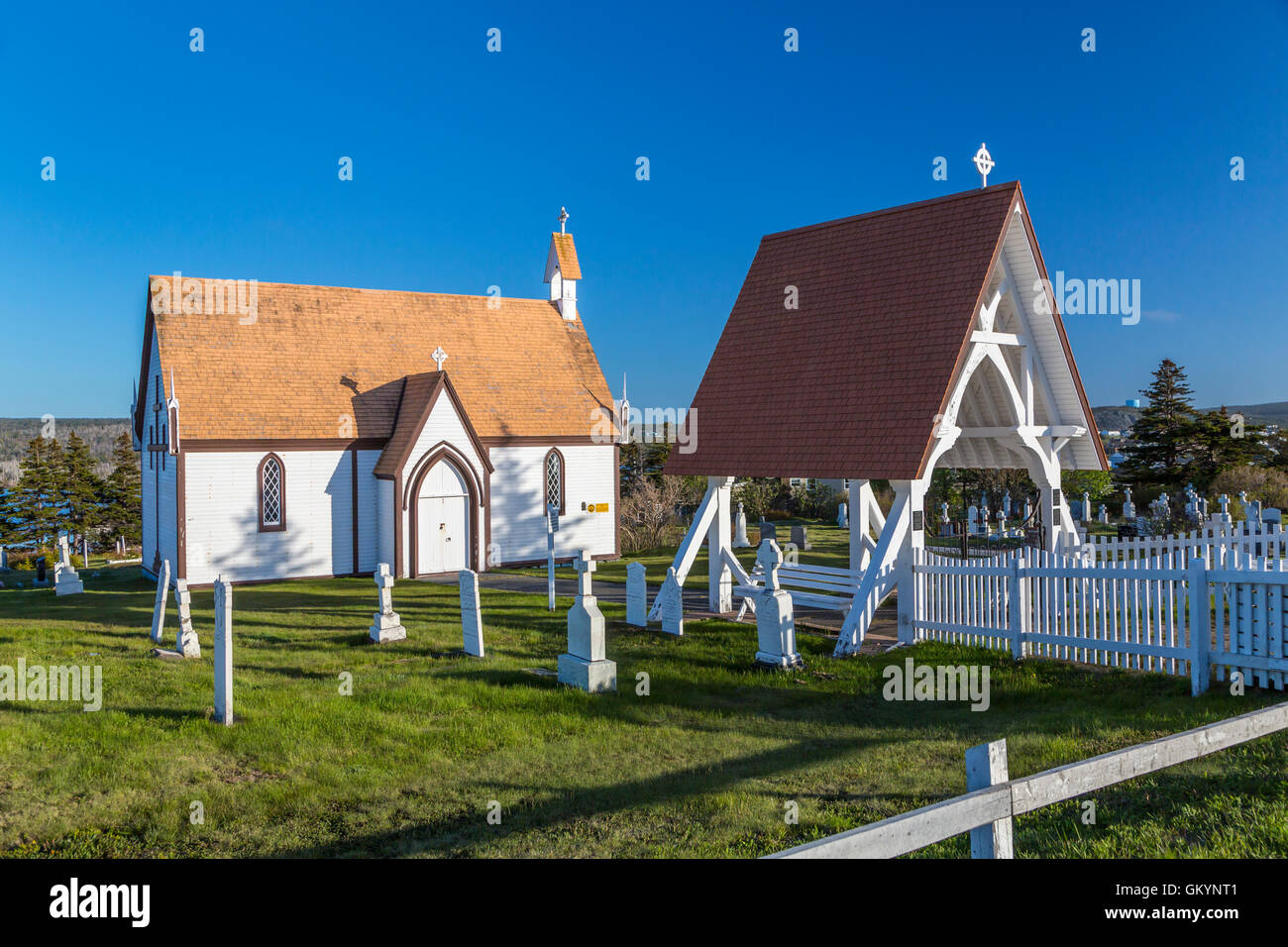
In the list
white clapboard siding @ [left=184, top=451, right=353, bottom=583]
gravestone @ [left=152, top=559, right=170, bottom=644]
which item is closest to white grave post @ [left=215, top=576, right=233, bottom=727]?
gravestone @ [left=152, top=559, right=170, bottom=644]

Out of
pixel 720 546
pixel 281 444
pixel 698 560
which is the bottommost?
pixel 698 560

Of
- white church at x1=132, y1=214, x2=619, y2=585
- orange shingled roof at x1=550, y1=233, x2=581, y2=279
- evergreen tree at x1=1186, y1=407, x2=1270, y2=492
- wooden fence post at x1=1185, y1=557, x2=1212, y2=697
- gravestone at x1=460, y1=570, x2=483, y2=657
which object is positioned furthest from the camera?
evergreen tree at x1=1186, y1=407, x2=1270, y2=492

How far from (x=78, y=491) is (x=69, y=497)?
61cm

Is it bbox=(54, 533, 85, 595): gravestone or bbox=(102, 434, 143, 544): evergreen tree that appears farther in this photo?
bbox=(102, 434, 143, 544): evergreen tree

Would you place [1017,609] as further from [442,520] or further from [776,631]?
[442,520]

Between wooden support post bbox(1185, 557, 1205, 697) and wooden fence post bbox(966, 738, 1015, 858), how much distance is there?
299 inches

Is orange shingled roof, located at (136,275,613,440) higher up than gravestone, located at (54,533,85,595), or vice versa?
orange shingled roof, located at (136,275,613,440)

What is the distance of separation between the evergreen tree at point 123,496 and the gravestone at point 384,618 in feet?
173

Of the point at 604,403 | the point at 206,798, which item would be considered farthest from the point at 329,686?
the point at 604,403

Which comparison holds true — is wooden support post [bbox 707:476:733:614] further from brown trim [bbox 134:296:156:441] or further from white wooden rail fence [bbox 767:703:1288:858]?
brown trim [bbox 134:296:156:441]

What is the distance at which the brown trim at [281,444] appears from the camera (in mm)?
25172

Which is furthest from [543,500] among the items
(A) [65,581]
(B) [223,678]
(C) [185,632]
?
(B) [223,678]

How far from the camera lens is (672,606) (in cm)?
1594

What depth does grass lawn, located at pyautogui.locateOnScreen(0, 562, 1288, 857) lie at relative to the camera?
7.04 meters
